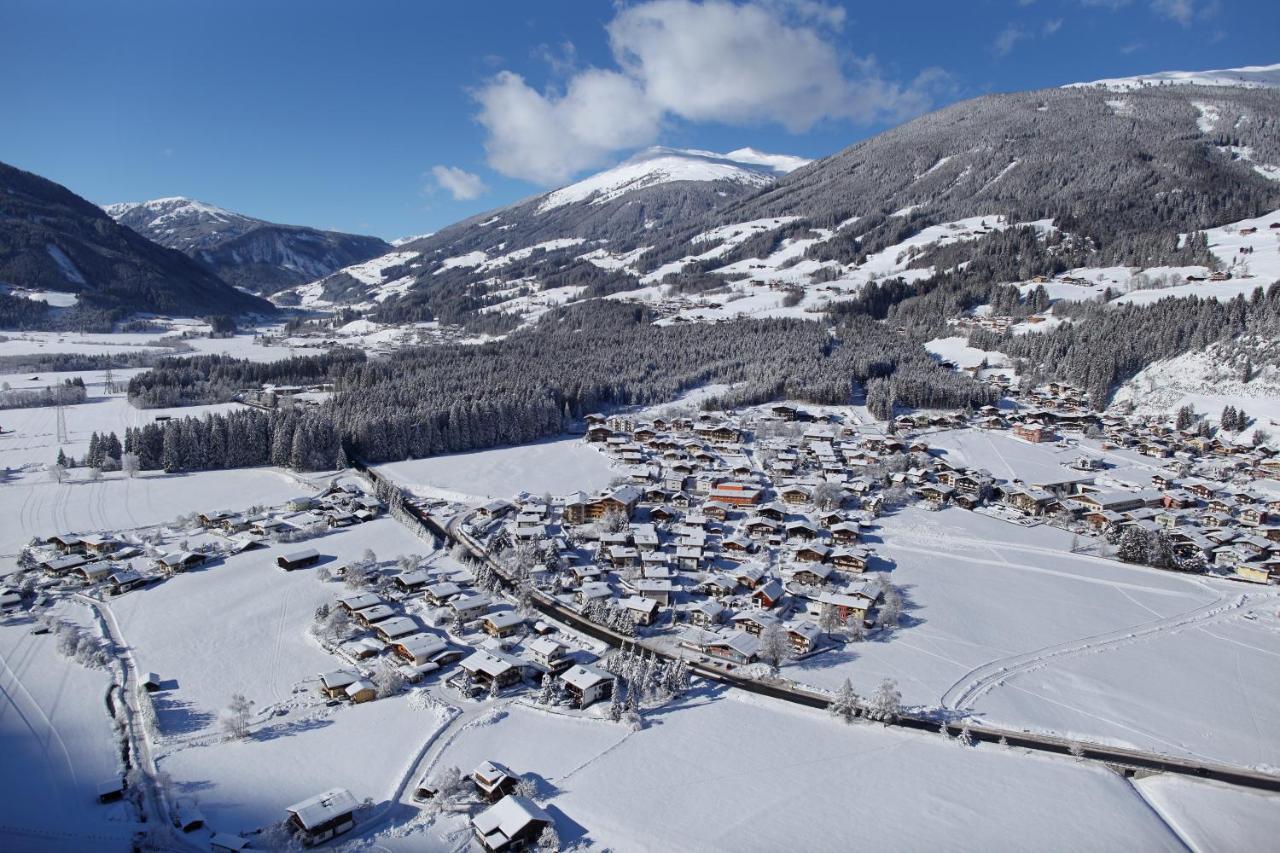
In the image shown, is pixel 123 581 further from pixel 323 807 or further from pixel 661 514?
pixel 661 514

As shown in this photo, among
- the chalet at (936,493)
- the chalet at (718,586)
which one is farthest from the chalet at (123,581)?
the chalet at (936,493)

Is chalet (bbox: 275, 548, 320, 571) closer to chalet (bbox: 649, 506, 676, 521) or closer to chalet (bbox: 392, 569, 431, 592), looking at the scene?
chalet (bbox: 392, 569, 431, 592)

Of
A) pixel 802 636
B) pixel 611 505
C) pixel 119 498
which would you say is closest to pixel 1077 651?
pixel 802 636

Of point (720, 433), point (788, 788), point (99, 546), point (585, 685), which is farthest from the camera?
point (720, 433)

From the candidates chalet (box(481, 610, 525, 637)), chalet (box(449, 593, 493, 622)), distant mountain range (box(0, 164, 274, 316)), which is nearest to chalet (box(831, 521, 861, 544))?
chalet (box(481, 610, 525, 637))

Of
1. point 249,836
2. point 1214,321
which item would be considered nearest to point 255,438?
point 249,836
